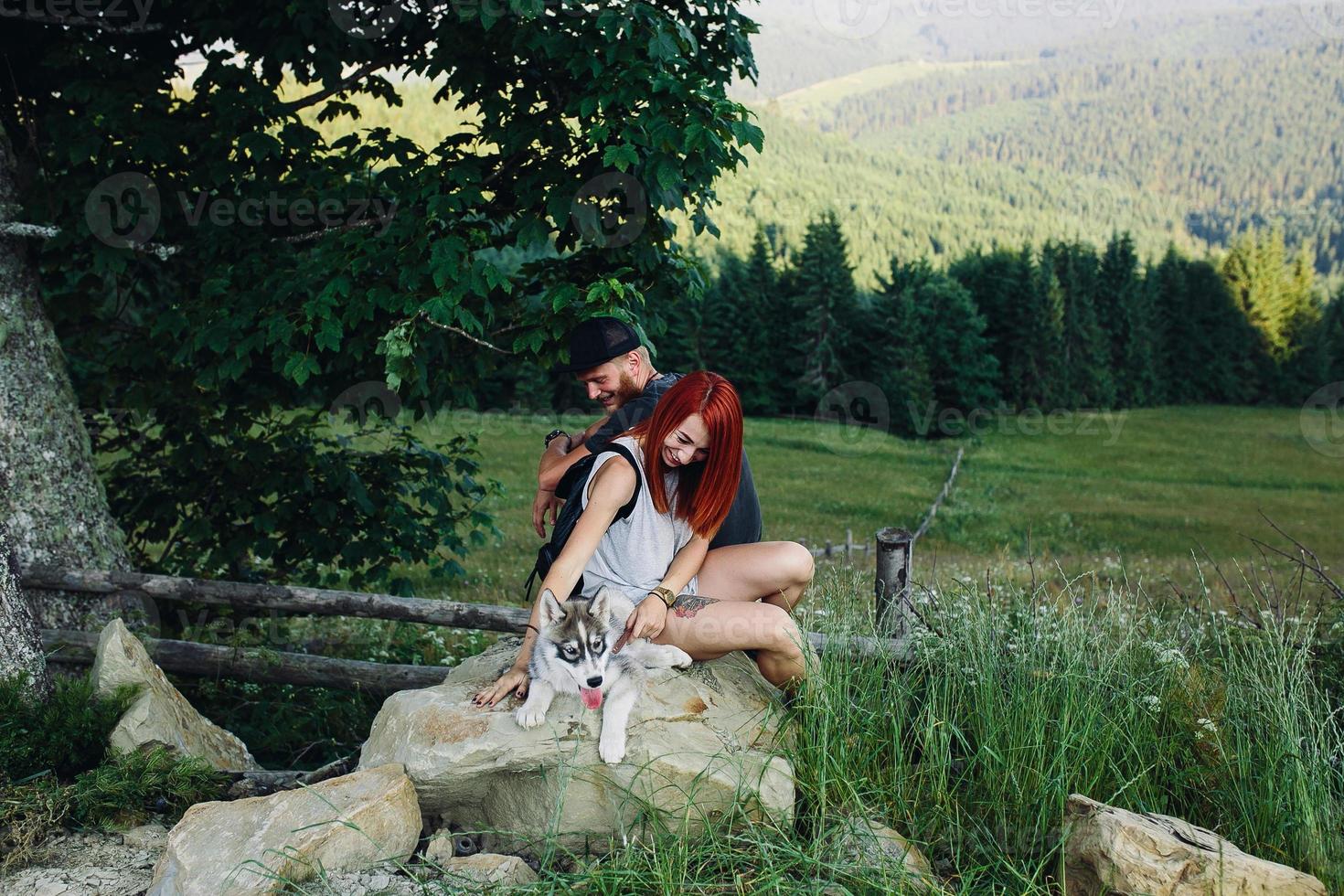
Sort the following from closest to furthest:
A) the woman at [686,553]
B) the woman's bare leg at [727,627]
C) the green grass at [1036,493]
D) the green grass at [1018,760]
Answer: the green grass at [1018,760]
the woman at [686,553]
the woman's bare leg at [727,627]
the green grass at [1036,493]

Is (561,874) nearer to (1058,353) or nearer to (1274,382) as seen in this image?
(1058,353)

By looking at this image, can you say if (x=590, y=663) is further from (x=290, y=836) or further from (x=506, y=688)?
(x=290, y=836)

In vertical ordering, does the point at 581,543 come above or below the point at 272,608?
above

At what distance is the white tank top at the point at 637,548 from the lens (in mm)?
4570

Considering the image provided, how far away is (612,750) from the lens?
4.09 metres

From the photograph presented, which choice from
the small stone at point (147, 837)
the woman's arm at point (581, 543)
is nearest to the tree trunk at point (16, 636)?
the small stone at point (147, 837)

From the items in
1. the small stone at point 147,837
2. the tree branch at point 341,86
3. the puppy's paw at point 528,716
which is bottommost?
the small stone at point 147,837

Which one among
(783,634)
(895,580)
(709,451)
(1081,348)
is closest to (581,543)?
(709,451)

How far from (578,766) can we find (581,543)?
96 centimetres

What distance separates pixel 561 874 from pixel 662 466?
1.79 meters

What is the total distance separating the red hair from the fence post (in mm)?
1607

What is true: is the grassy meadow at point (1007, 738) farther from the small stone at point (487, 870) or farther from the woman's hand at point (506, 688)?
the woman's hand at point (506, 688)

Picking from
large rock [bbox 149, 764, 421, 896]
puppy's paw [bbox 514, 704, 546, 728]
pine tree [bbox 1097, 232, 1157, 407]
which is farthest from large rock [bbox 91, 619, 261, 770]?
pine tree [bbox 1097, 232, 1157, 407]

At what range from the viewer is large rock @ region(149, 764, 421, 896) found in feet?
12.3
